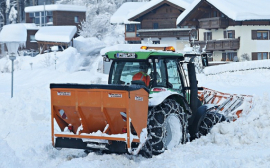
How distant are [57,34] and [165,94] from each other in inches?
2218

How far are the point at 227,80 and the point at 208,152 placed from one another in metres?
21.2

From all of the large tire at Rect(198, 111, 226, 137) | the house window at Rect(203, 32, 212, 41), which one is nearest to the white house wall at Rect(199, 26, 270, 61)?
the house window at Rect(203, 32, 212, 41)

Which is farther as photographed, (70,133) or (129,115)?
(70,133)

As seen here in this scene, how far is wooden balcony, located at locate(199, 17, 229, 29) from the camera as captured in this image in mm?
44906

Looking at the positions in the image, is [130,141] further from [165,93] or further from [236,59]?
[236,59]

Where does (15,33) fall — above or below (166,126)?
above

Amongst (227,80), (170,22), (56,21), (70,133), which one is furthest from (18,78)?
(56,21)

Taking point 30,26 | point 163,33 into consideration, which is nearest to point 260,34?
point 163,33

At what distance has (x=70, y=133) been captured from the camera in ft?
29.5

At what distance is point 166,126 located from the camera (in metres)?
9.57

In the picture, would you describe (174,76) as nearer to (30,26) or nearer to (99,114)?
(99,114)

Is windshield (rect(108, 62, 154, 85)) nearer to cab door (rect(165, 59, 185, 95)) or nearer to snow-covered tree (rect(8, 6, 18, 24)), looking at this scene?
cab door (rect(165, 59, 185, 95))

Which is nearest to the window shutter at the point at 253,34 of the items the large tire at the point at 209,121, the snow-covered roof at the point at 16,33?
the snow-covered roof at the point at 16,33

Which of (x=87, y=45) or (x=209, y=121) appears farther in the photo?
(x=87, y=45)
